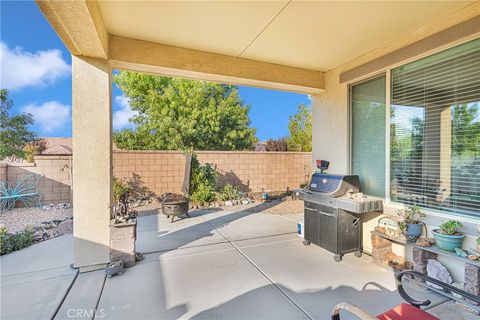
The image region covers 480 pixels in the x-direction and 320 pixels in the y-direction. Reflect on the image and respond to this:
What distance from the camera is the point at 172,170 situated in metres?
8.34

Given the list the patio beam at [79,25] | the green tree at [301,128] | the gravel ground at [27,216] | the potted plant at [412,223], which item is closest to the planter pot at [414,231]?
the potted plant at [412,223]

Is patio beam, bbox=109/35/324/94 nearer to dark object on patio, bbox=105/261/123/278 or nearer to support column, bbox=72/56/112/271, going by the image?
support column, bbox=72/56/112/271

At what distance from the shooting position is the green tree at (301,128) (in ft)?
43.8

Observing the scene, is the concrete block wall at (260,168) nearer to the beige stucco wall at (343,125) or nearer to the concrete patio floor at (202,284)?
the beige stucco wall at (343,125)

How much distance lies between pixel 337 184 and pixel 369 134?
1.12 metres

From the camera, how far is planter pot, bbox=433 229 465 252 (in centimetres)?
266

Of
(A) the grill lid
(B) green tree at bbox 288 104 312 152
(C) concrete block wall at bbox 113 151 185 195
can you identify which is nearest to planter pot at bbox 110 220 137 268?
(A) the grill lid

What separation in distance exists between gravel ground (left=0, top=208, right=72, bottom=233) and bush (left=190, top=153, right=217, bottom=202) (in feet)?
11.0

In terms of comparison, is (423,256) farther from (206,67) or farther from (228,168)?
(228,168)

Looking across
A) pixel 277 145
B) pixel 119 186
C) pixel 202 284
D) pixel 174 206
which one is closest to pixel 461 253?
pixel 202 284

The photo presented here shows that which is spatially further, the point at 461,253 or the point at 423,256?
the point at 423,256

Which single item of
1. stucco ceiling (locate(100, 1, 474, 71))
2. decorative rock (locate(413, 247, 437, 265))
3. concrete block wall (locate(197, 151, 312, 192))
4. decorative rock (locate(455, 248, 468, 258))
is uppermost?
stucco ceiling (locate(100, 1, 474, 71))

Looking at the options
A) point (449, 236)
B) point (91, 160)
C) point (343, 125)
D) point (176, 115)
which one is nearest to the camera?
point (449, 236)

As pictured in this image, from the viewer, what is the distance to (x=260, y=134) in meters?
15.0
